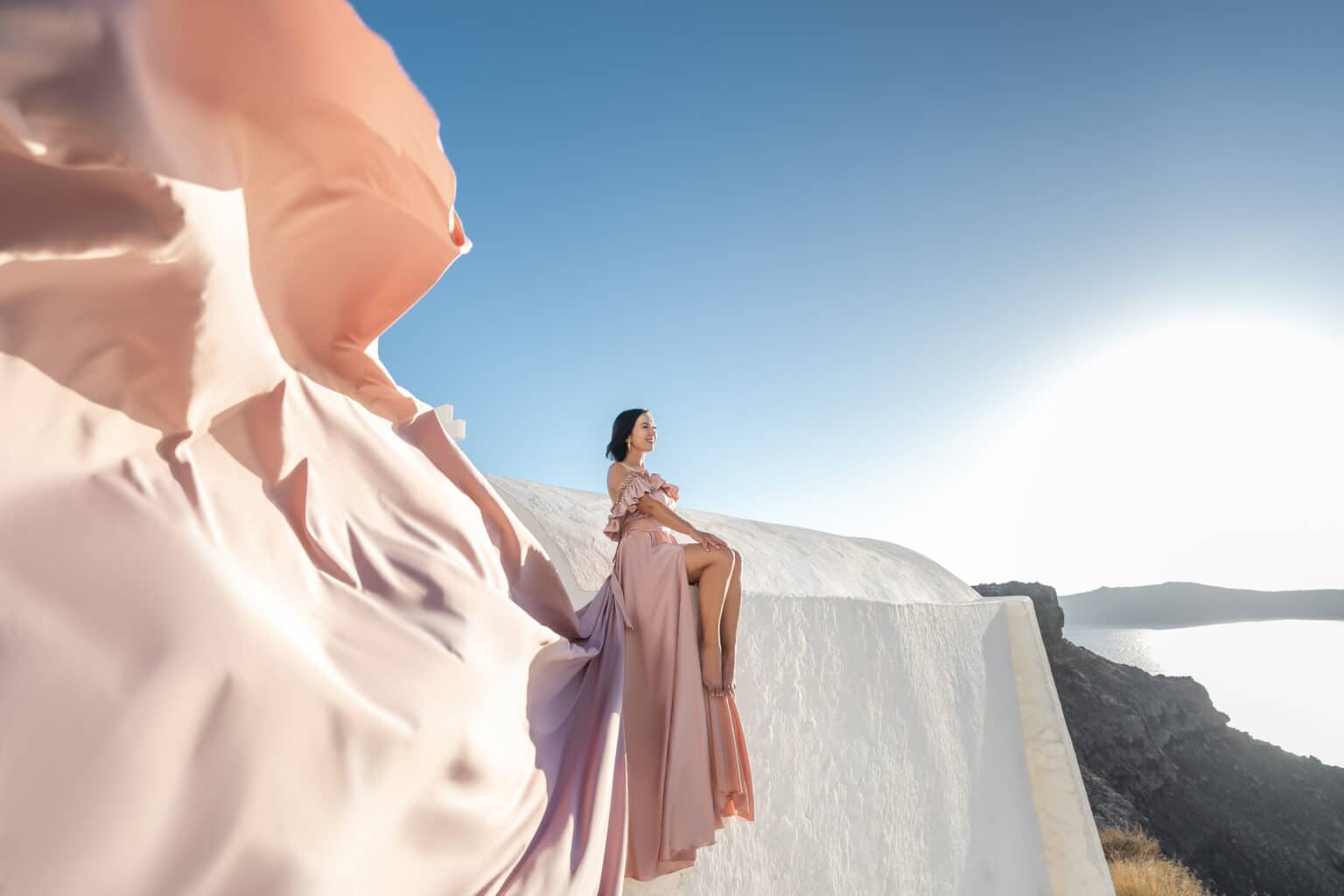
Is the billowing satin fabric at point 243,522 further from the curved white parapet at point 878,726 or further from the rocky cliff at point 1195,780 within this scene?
the rocky cliff at point 1195,780

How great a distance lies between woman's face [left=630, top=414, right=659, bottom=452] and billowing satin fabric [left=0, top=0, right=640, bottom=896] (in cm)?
106

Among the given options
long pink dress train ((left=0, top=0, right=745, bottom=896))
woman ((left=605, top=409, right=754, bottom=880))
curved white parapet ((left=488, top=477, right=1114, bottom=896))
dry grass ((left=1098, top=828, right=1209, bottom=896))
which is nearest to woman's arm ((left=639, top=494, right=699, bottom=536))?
woman ((left=605, top=409, right=754, bottom=880))

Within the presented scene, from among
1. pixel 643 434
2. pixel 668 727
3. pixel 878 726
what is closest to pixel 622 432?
pixel 643 434

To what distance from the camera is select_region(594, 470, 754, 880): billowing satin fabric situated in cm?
223

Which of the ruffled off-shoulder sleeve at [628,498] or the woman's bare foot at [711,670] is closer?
the woman's bare foot at [711,670]

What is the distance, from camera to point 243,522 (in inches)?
56.6

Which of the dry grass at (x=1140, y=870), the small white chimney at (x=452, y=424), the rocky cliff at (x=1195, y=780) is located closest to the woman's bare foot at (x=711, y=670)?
the small white chimney at (x=452, y=424)

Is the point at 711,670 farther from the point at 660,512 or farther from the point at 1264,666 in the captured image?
the point at 1264,666

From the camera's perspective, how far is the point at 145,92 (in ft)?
4.68

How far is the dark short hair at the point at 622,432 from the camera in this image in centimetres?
307

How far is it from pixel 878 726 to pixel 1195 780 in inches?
982

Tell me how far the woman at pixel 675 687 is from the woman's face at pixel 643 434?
292 mm

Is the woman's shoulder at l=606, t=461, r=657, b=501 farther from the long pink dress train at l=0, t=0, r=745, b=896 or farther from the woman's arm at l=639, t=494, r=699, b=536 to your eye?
the long pink dress train at l=0, t=0, r=745, b=896

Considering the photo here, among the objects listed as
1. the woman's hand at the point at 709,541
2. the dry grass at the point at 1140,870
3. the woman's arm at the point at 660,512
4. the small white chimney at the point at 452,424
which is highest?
the small white chimney at the point at 452,424
